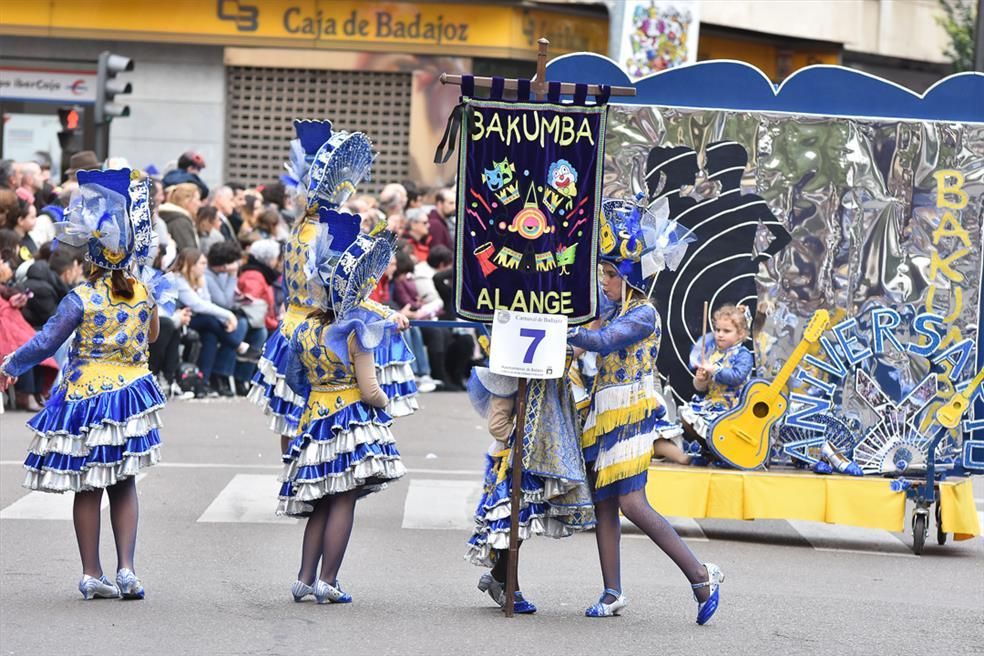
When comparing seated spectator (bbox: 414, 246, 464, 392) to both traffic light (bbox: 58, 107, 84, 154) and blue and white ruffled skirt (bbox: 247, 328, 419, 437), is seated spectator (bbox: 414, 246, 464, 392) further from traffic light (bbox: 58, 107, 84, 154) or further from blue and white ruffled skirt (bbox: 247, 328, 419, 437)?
blue and white ruffled skirt (bbox: 247, 328, 419, 437)

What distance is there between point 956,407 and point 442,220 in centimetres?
1116

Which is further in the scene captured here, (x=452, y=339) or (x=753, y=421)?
(x=452, y=339)

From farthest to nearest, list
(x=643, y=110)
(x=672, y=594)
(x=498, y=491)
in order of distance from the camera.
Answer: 1. (x=643, y=110)
2. (x=672, y=594)
3. (x=498, y=491)

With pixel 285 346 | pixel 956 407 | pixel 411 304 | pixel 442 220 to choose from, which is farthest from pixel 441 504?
pixel 442 220

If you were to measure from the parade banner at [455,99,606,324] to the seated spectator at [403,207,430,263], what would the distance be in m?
12.4

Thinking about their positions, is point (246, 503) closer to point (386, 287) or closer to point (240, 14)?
point (386, 287)

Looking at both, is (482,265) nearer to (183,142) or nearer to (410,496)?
(410,496)

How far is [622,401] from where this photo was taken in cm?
887

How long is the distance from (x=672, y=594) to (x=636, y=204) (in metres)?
2.06

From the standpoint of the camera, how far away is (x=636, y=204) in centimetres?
909

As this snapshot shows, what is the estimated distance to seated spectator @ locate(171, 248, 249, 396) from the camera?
17797mm

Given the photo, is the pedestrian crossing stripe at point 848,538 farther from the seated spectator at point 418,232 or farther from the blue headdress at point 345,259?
the seated spectator at point 418,232

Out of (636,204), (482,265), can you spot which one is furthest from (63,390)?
(636,204)

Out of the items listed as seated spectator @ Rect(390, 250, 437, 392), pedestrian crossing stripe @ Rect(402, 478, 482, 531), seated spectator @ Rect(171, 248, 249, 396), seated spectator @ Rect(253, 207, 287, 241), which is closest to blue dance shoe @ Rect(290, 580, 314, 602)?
pedestrian crossing stripe @ Rect(402, 478, 482, 531)
